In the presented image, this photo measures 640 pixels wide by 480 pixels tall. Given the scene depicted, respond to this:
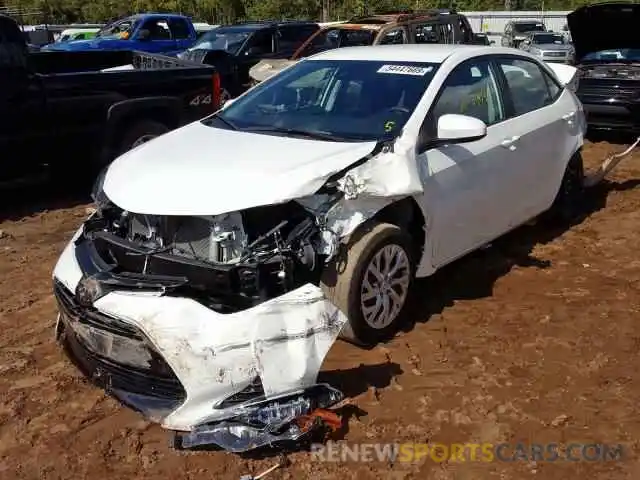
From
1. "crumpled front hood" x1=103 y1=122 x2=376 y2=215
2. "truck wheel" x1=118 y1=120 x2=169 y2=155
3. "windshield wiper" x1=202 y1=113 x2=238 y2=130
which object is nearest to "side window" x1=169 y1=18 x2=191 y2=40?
"truck wheel" x1=118 y1=120 x2=169 y2=155

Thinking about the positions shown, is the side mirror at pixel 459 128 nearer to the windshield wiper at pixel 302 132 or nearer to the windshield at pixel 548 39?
the windshield wiper at pixel 302 132

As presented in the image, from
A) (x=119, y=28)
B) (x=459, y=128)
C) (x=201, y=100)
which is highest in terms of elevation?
(x=119, y=28)

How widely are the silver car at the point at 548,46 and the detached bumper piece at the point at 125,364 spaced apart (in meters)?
21.4

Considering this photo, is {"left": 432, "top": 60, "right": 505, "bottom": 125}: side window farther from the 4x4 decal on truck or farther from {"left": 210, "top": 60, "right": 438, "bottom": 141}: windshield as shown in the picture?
the 4x4 decal on truck

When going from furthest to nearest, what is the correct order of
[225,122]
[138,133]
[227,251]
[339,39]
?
[339,39]
[138,133]
[225,122]
[227,251]

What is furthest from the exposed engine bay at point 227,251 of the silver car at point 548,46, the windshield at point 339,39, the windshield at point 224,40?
the silver car at point 548,46

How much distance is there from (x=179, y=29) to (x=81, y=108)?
1096 cm

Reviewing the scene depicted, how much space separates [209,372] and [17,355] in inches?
63.3

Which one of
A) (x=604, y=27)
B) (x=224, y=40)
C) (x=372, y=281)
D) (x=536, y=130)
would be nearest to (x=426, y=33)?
(x=604, y=27)

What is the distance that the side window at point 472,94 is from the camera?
471cm

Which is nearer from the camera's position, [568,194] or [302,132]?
[302,132]

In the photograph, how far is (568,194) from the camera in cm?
649

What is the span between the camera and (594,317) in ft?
15.5

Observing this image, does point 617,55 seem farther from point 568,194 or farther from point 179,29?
point 179,29
